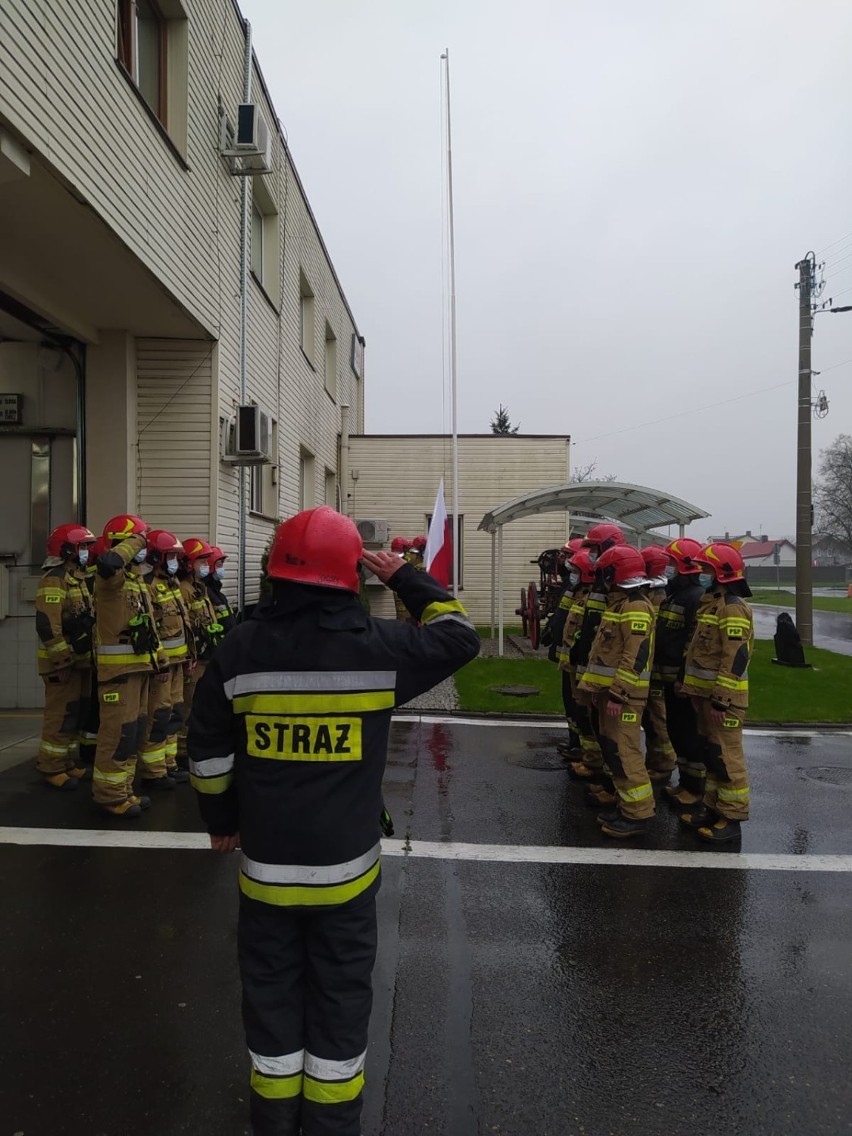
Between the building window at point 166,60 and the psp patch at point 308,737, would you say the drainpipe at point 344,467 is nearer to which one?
the building window at point 166,60

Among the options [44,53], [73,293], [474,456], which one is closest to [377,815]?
[44,53]

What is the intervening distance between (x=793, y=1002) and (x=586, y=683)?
2.46 metres

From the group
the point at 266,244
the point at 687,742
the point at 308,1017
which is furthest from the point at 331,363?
the point at 308,1017

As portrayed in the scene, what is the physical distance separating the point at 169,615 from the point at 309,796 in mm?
4218

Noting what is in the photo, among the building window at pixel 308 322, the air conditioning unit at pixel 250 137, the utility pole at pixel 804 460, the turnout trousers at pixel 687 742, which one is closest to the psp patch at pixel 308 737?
the turnout trousers at pixel 687 742

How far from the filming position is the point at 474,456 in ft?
60.1

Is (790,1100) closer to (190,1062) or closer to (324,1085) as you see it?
(324,1085)

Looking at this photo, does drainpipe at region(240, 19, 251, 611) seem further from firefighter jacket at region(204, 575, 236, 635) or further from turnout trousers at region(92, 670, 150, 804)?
turnout trousers at region(92, 670, 150, 804)

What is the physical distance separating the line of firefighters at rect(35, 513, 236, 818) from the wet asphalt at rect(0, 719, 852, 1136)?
2.21ft

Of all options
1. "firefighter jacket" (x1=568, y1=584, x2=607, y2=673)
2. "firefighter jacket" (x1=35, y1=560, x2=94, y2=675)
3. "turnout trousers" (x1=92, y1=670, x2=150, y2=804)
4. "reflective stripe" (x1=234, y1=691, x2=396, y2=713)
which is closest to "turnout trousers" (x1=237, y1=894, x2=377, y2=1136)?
"reflective stripe" (x1=234, y1=691, x2=396, y2=713)

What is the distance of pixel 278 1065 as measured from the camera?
2057mm

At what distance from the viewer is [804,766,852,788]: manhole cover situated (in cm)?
630

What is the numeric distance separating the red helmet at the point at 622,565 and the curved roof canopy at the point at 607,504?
7560mm

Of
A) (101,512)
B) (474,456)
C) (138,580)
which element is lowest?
(138,580)
